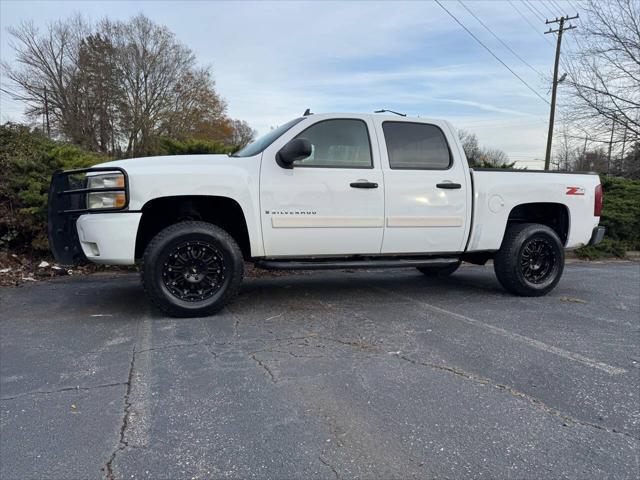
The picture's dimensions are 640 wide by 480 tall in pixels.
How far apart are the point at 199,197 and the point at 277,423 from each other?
248 cm

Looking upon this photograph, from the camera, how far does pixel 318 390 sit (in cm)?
279

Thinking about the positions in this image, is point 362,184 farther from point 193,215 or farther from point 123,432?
point 123,432

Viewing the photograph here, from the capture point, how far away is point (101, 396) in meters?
2.68

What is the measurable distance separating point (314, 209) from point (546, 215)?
3213 millimetres

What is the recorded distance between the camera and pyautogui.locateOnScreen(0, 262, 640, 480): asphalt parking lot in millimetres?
2100

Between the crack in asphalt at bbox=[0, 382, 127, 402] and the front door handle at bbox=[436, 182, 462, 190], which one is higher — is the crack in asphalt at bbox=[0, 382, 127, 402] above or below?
below

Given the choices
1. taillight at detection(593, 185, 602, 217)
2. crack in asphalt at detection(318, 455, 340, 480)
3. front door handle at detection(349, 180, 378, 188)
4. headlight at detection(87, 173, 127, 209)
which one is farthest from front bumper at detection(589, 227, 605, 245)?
headlight at detection(87, 173, 127, 209)

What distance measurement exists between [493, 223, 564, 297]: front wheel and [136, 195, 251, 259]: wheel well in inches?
118

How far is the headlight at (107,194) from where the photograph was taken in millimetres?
3885

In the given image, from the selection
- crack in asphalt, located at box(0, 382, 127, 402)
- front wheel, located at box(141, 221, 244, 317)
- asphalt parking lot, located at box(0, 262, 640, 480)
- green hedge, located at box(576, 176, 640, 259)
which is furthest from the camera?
green hedge, located at box(576, 176, 640, 259)

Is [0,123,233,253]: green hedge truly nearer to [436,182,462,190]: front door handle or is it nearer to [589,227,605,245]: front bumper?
[436,182,462,190]: front door handle

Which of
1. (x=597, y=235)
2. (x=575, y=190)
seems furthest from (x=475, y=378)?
(x=597, y=235)

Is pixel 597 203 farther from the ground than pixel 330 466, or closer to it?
farther from the ground

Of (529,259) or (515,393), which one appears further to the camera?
(529,259)
